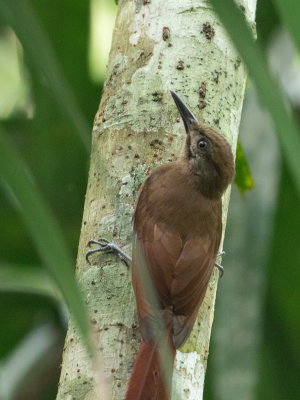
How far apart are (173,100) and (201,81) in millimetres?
152

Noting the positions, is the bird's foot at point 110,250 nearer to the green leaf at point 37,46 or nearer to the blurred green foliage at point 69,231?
the blurred green foliage at point 69,231

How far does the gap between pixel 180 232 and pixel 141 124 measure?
1.71 ft

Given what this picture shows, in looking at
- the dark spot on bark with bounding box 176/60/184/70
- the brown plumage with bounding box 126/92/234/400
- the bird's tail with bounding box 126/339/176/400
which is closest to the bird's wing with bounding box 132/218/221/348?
the brown plumage with bounding box 126/92/234/400

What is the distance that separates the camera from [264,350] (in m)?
3.77

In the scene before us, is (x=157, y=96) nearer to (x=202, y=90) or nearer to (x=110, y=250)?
(x=202, y=90)

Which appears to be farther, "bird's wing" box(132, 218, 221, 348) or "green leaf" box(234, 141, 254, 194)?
"green leaf" box(234, 141, 254, 194)

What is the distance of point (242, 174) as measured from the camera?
2.77 meters

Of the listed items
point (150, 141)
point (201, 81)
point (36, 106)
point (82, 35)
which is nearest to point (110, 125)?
point (150, 141)

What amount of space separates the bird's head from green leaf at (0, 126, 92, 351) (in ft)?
6.49

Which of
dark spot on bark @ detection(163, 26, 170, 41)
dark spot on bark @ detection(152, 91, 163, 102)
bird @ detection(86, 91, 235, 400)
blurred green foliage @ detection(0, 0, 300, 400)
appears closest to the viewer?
bird @ detection(86, 91, 235, 400)

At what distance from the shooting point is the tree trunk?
2115 mm

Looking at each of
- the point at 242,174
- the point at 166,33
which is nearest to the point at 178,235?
the point at 242,174

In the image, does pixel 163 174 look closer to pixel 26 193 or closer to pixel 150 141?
pixel 150 141

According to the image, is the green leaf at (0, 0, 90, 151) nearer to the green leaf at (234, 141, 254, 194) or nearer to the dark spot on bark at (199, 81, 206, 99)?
the dark spot on bark at (199, 81, 206, 99)
